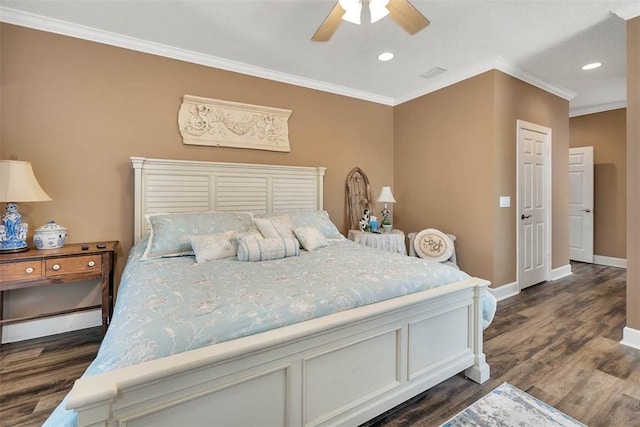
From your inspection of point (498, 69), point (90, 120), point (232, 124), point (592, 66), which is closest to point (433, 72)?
point (498, 69)

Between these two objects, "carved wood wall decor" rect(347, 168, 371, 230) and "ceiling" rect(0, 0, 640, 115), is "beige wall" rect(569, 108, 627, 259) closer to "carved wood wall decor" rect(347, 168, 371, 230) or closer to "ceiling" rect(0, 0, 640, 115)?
"ceiling" rect(0, 0, 640, 115)

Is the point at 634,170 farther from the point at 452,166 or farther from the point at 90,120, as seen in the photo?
the point at 90,120

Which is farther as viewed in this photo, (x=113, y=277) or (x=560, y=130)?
(x=560, y=130)

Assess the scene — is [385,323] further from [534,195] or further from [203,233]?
[534,195]

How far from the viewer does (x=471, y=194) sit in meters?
3.50

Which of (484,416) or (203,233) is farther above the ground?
(203,233)

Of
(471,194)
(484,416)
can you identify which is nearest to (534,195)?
(471,194)

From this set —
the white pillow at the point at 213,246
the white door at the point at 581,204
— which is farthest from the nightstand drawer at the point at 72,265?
the white door at the point at 581,204

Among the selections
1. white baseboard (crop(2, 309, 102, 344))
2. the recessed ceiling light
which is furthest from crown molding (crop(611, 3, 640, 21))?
white baseboard (crop(2, 309, 102, 344))

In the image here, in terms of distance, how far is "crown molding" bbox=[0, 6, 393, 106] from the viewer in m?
2.43

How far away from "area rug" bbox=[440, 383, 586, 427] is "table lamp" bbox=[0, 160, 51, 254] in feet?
10.4

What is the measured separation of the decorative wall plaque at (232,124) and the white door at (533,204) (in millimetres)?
2906

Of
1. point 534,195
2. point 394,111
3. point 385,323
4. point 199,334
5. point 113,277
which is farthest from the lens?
point 394,111

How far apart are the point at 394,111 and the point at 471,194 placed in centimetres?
185
